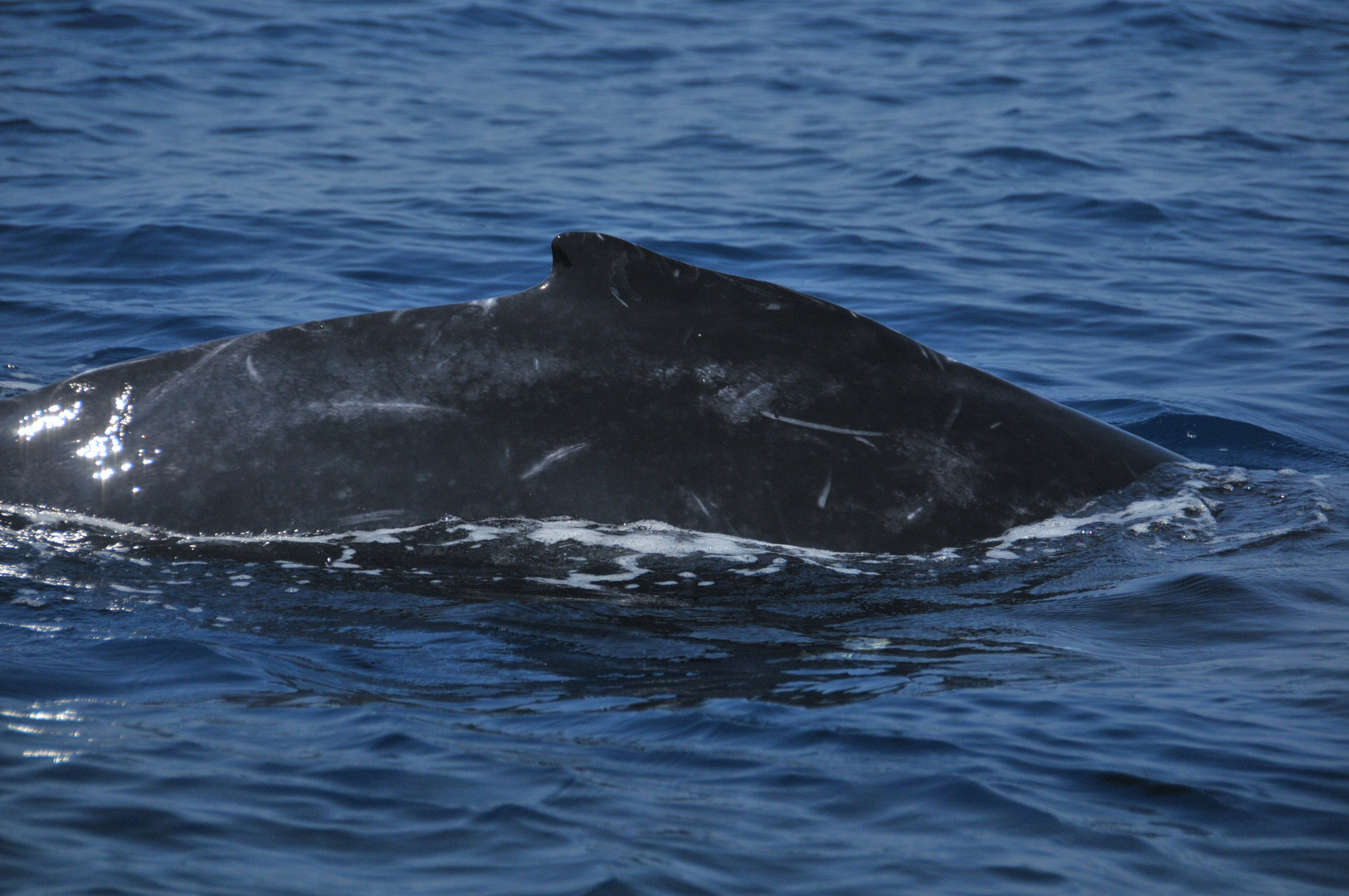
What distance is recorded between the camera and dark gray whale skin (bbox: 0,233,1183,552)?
543 centimetres

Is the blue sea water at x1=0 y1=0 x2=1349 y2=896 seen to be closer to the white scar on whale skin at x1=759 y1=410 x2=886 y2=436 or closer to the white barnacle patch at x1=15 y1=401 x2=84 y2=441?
the white barnacle patch at x1=15 y1=401 x2=84 y2=441

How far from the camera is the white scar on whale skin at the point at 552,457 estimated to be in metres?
5.42

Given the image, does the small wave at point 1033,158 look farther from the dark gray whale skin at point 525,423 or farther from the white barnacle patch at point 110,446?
the white barnacle patch at point 110,446

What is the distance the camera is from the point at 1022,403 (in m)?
5.92

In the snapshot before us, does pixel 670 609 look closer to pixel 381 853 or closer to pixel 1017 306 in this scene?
pixel 381 853

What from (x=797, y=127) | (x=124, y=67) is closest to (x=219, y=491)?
(x=797, y=127)

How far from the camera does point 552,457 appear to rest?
5418 millimetres

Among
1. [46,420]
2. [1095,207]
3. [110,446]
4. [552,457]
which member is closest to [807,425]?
[552,457]

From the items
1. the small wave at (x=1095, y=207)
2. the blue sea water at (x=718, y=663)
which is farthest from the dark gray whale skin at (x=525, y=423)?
the small wave at (x=1095, y=207)

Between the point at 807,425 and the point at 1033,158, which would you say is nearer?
the point at 807,425

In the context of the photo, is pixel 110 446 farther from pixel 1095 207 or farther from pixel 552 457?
pixel 1095 207

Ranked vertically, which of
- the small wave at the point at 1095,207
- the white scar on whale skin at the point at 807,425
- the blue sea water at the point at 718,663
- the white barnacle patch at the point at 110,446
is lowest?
the blue sea water at the point at 718,663

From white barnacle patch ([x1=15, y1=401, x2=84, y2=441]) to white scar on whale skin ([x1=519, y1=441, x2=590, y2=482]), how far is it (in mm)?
1696

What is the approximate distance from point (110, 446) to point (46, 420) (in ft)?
0.99
